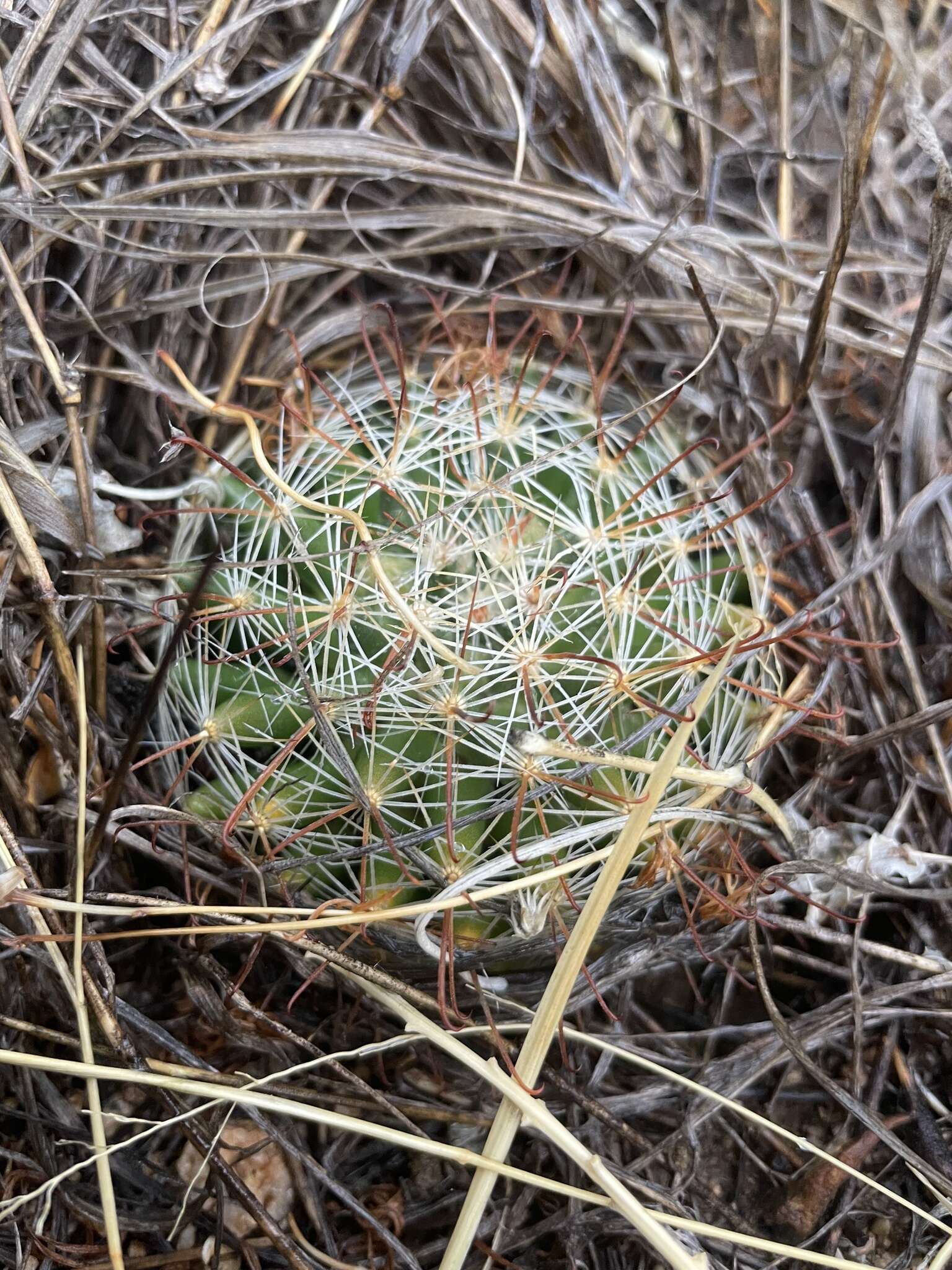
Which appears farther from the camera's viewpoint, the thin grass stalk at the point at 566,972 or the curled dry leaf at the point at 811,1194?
the curled dry leaf at the point at 811,1194

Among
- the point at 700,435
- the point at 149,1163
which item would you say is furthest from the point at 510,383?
the point at 149,1163

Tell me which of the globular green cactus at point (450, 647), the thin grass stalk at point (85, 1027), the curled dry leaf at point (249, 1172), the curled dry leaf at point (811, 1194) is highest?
the globular green cactus at point (450, 647)

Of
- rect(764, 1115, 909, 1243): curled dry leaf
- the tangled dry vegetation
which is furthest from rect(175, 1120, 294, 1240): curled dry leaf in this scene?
rect(764, 1115, 909, 1243): curled dry leaf

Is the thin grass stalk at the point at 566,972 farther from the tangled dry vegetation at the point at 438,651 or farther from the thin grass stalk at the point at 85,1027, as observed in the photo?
the thin grass stalk at the point at 85,1027

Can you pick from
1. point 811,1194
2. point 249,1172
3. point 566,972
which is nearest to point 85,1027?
point 249,1172

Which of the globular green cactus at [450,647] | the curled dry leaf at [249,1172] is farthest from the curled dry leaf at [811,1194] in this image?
the curled dry leaf at [249,1172]

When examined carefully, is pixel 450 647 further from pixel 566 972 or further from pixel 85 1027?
pixel 85 1027

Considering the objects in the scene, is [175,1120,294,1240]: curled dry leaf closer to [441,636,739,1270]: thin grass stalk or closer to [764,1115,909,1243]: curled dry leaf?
[441,636,739,1270]: thin grass stalk
